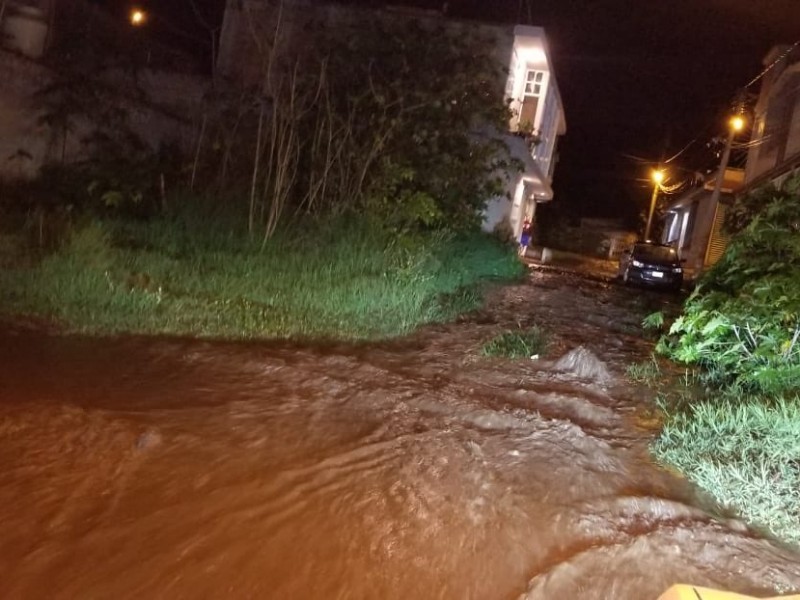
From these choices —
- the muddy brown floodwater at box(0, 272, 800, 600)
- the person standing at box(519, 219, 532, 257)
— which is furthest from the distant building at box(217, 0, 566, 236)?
the muddy brown floodwater at box(0, 272, 800, 600)

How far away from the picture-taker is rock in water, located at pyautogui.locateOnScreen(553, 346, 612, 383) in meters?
7.49

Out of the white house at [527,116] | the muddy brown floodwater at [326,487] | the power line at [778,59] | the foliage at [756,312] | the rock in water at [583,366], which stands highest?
the power line at [778,59]

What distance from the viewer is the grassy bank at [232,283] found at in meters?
7.64

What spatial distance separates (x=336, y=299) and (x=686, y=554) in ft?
20.0

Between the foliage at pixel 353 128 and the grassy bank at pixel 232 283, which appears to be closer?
the grassy bank at pixel 232 283

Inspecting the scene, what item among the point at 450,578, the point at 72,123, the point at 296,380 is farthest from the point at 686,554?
the point at 72,123

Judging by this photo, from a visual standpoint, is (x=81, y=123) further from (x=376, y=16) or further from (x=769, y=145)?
(x=769, y=145)

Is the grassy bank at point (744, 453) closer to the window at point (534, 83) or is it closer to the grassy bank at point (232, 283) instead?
the grassy bank at point (232, 283)

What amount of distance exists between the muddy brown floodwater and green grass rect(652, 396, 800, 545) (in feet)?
0.57

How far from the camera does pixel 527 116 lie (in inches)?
844

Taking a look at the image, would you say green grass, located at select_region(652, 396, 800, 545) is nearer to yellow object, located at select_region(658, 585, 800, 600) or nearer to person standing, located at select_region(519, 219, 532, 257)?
yellow object, located at select_region(658, 585, 800, 600)

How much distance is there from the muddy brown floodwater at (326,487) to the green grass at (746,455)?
174mm

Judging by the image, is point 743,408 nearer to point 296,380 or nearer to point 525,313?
point 296,380

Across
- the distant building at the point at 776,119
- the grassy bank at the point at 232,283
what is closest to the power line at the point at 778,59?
the distant building at the point at 776,119
